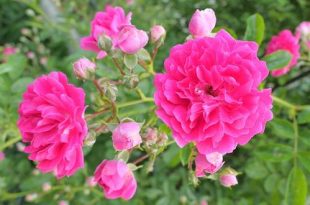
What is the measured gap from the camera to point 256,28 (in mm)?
1073

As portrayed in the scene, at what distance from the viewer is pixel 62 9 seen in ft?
7.24

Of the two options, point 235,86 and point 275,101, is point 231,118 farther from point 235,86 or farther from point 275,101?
point 275,101

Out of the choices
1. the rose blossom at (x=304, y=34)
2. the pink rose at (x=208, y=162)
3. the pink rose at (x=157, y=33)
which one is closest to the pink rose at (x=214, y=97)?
the pink rose at (x=208, y=162)

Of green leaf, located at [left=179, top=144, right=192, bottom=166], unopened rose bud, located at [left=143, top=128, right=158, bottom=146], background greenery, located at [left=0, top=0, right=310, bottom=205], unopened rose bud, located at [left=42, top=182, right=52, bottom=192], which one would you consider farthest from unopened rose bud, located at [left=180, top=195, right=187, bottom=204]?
unopened rose bud, located at [left=143, top=128, right=158, bottom=146]

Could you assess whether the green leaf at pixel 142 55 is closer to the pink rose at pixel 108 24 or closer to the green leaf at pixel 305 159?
the pink rose at pixel 108 24

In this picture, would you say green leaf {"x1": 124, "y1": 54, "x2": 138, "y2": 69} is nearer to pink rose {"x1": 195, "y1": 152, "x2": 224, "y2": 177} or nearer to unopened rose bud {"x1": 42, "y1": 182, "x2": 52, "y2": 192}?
pink rose {"x1": 195, "y1": 152, "x2": 224, "y2": 177}

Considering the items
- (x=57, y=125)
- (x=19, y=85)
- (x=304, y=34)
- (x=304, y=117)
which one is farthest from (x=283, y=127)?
(x=19, y=85)

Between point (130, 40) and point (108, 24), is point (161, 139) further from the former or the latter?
point (108, 24)

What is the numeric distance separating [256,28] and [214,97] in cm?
39

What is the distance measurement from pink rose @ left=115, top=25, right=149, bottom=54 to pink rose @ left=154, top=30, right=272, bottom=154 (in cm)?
9

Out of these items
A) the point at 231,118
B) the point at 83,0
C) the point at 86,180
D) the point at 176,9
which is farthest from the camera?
the point at 83,0

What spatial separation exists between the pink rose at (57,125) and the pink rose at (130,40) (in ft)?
0.39

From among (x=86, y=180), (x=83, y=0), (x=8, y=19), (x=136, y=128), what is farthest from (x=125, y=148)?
(x=8, y=19)

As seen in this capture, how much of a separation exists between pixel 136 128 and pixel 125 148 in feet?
0.14
